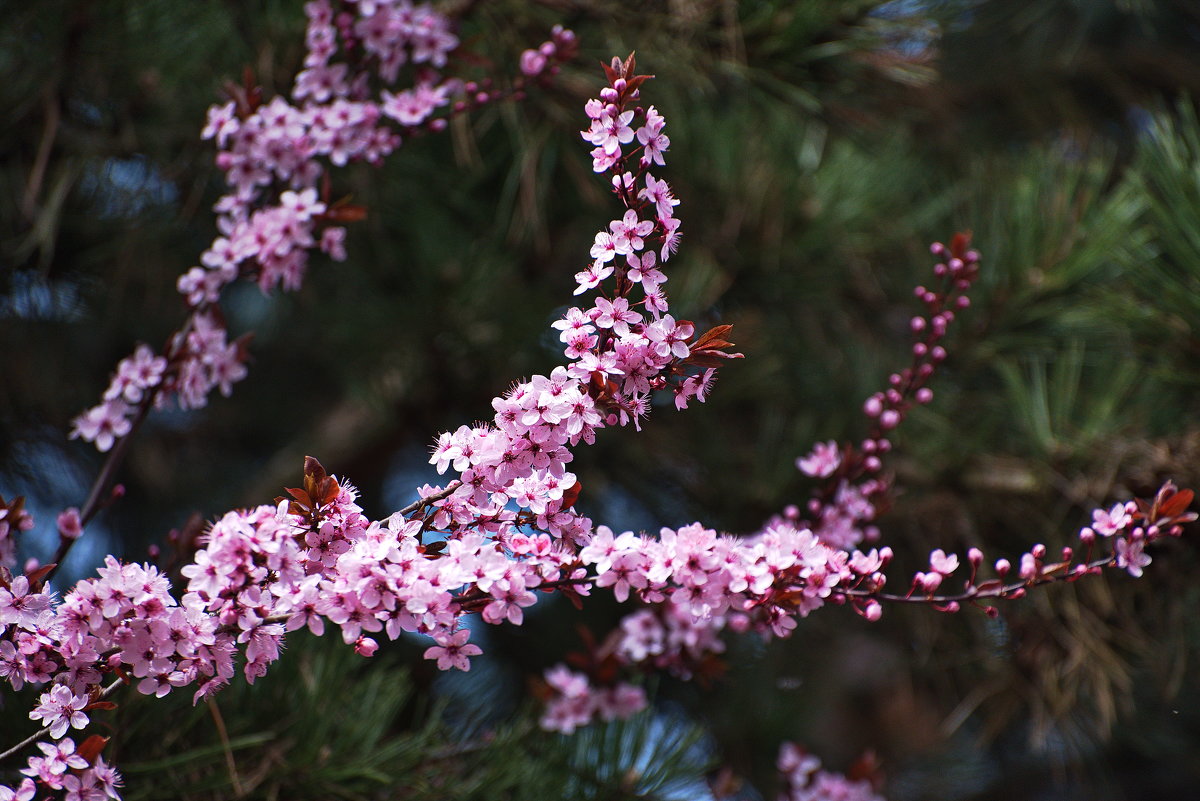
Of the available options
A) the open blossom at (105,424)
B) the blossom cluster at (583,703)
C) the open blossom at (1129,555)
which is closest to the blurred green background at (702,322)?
the blossom cluster at (583,703)

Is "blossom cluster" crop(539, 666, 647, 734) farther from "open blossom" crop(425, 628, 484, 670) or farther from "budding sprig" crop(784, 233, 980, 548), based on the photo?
"open blossom" crop(425, 628, 484, 670)

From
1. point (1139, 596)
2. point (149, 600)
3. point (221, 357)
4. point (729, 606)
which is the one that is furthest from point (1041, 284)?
point (149, 600)

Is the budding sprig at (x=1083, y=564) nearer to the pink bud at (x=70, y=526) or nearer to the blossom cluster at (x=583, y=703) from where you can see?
the blossom cluster at (x=583, y=703)

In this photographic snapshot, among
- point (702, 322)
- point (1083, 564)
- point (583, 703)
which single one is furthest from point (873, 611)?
point (702, 322)

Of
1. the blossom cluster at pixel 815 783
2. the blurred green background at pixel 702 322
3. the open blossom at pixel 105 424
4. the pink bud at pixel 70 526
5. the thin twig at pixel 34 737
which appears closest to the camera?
the thin twig at pixel 34 737

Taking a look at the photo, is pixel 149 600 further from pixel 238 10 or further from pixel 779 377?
pixel 779 377

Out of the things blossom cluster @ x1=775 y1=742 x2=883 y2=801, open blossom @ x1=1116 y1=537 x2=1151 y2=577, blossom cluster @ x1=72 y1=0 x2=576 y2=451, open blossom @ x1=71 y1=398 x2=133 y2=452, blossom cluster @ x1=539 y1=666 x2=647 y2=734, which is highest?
blossom cluster @ x1=72 y1=0 x2=576 y2=451

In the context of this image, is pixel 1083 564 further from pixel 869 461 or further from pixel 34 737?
pixel 34 737

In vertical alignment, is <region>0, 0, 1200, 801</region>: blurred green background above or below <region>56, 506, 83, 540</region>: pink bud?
below

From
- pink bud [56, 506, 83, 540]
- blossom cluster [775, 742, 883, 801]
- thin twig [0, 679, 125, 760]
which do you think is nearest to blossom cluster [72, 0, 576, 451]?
pink bud [56, 506, 83, 540]
